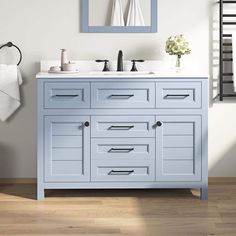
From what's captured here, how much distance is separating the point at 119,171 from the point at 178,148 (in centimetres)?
42

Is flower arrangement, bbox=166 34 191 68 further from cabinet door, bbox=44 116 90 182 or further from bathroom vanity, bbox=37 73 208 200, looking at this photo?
cabinet door, bbox=44 116 90 182

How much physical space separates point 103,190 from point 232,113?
3.63 feet

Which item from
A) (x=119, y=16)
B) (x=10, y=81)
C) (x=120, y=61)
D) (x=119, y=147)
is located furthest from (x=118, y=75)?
(x=10, y=81)

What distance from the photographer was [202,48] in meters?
4.49

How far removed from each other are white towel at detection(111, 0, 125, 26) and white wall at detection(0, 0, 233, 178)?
0.31ft

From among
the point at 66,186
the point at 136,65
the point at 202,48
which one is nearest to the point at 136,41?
the point at 136,65

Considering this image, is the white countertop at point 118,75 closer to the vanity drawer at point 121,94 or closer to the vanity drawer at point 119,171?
the vanity drawer at point 121,94

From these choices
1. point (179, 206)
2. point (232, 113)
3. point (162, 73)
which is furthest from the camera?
point (232, 113)

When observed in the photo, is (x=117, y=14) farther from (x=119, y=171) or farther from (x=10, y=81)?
(x=119, y=171)

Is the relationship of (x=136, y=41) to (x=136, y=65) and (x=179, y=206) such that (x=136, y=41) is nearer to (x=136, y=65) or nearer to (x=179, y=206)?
(x=136, y=65)

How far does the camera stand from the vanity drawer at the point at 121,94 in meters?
4.01

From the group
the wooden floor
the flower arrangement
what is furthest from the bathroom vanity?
the flower arrangement

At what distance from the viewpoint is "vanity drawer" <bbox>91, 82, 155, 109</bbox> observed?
13.2 ft

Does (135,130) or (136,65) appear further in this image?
(136,65)
